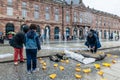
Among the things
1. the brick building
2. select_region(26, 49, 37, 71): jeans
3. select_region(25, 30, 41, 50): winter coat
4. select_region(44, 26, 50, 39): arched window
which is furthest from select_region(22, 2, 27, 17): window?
select_region(26, 49, 37, 71): jeans

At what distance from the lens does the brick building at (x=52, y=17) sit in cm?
3381

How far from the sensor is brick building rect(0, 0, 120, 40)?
33812 mm

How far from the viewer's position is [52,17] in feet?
137

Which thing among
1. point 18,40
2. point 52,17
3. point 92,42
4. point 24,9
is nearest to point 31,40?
point 18,40

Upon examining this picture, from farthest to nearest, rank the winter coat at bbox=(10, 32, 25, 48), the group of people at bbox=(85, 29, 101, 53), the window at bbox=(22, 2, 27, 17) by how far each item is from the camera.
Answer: the window at bbox=(22, 2, 27, 17)
the group of people at bbox=(85, 29, 101, 53)
the winter coat at bbox=(10, 32, 25, 48)

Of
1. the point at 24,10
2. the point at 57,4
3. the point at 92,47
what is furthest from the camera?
the point at 57,4

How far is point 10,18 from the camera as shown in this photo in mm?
33625

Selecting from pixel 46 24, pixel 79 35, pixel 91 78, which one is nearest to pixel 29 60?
pixel 91 78

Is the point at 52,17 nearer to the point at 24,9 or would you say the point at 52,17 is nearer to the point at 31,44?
the point at 24,9

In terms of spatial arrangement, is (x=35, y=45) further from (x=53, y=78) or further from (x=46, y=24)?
(x=46, y=24)

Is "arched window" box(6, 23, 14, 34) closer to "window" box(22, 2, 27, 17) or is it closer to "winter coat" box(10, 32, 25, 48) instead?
"window" box(22, 2, 27, 17)

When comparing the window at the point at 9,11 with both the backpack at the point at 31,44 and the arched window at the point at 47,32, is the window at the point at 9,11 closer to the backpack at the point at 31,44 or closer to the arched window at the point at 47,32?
the arched window at the point at 47,32

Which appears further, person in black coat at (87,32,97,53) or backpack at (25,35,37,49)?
person in black coat at (87,32,97,53)

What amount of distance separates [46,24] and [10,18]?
894 centimetres
